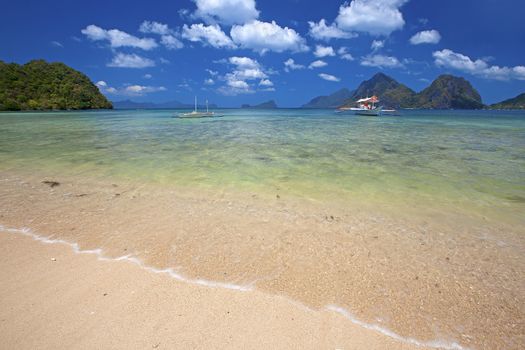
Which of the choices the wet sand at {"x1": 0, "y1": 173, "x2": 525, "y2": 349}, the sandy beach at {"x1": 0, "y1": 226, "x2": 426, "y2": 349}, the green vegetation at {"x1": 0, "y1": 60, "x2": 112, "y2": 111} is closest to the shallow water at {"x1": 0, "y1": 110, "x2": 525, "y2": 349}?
the wet sand at {"x1": 0, "y1": 173, "x2": 525, "y2": 349}

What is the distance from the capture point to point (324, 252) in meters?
4.50

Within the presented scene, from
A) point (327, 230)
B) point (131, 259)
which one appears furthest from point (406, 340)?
point (131, 259)

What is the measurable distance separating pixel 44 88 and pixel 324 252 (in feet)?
→ 574

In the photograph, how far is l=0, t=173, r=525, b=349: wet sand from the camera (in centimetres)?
309

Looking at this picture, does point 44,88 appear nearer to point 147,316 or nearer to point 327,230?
point 327,230

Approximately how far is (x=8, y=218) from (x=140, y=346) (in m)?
5.21

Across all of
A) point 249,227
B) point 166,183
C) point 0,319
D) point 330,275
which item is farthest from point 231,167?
point 0,319

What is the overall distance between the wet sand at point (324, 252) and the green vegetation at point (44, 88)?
482 ft

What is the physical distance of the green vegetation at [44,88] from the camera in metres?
119

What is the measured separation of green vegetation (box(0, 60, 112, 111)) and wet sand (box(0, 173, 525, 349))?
147m

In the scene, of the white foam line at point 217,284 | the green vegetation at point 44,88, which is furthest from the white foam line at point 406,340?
the green vegetation at point 44,88

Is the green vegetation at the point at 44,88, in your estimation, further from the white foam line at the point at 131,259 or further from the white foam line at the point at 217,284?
the white foam line at the point at 217,284

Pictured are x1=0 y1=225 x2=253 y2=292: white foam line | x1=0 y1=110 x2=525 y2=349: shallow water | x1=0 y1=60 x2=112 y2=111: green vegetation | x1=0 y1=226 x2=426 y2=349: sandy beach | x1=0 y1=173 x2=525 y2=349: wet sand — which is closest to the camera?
x1=0 y1=226 x2=426 y2=349: sandy beach

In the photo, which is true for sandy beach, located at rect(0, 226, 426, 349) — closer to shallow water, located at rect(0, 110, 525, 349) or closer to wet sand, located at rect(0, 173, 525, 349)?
wet sand, located at rect(0, 173, 525, 349)
